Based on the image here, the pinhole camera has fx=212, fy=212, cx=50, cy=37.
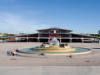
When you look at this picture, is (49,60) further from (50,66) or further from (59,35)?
(59,35)

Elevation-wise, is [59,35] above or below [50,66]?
above

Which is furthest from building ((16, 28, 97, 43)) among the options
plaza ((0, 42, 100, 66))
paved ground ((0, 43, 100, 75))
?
paved ground ((0, 43, 100, 75))

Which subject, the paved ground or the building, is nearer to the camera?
the paved ground

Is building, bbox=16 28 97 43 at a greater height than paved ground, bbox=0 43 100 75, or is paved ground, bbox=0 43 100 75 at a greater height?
building, bbox=16 28 97 43

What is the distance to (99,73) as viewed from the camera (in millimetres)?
13258

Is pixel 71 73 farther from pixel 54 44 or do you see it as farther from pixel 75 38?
pixel 75 38

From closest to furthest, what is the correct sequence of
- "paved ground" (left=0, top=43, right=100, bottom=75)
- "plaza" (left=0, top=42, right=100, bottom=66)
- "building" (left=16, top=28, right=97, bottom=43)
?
1. "paved ground" (left=0, top=43, right=100, bottom=75)
2. "plaza" (left=0, top=42, right=100, bottom=66)
3. "building" (left=16, top=28, right=97, bottom=43)

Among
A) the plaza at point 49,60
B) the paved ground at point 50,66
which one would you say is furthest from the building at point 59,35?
the paved ground at point 50,66

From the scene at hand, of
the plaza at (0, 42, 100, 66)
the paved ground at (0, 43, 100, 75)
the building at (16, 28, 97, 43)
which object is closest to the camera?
the paved ground at (0, 43, 100, 75)

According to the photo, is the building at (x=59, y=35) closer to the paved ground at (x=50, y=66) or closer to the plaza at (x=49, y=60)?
the plaza at (x=49, y=60)

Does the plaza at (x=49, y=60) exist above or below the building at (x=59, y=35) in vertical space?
below

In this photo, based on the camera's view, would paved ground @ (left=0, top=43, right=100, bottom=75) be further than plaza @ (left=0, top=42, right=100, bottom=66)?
No

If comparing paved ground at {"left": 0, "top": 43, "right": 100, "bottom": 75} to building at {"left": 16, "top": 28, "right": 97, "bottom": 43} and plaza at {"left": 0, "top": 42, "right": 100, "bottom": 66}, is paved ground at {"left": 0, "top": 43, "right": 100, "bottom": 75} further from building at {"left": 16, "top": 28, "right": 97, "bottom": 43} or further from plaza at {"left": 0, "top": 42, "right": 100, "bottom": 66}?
building at {"left": 16, "top": 28, "right": 97, "bottom": 43}

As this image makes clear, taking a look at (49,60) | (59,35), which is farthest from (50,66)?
(59,35)
